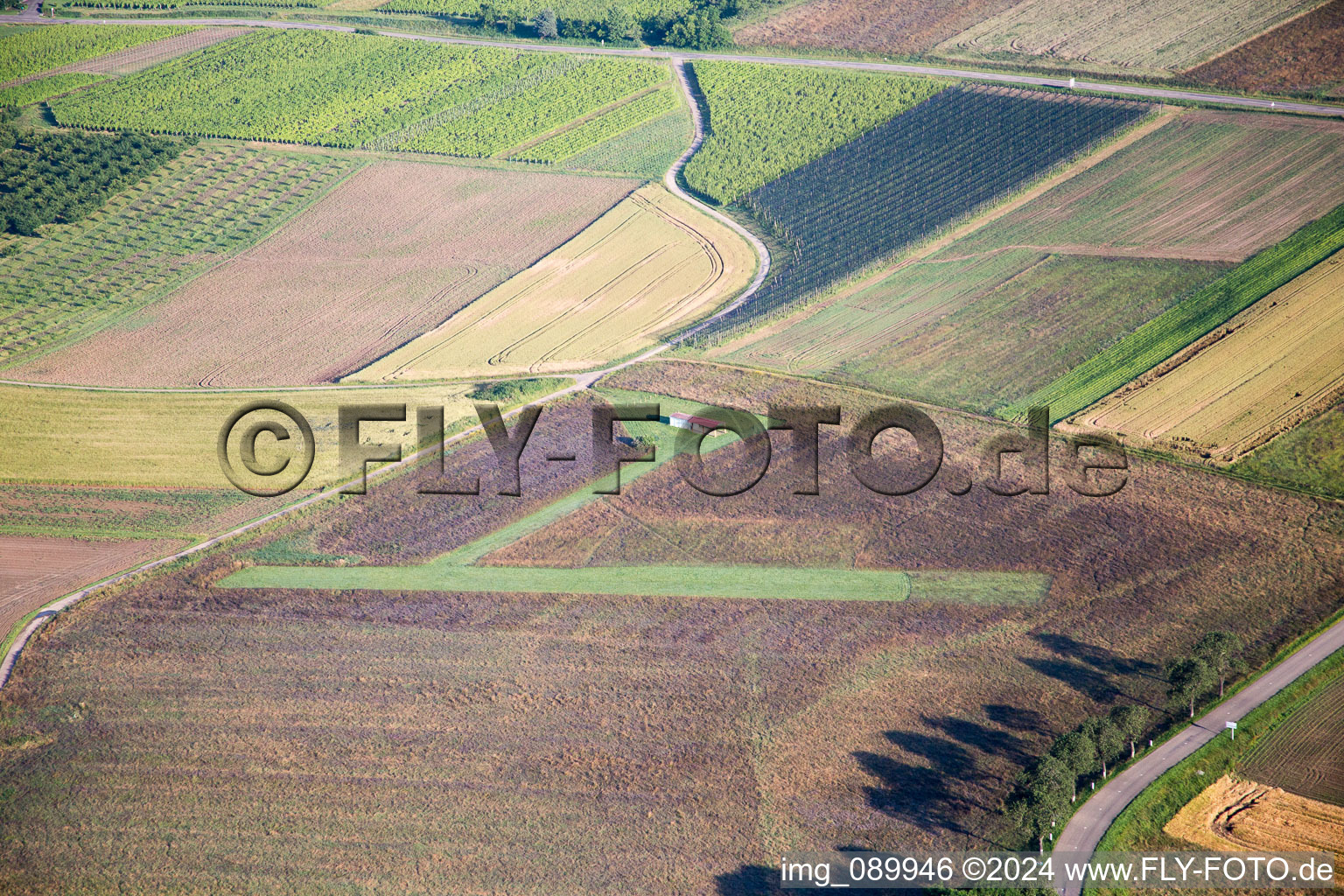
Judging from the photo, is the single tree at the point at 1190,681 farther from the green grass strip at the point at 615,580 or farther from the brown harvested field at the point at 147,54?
the brown harvested field at the point at 147,54

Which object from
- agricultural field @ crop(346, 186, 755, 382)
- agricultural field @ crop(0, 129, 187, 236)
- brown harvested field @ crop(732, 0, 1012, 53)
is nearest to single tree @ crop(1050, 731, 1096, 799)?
agricultural field @ crop(346, 186, 755, 382)

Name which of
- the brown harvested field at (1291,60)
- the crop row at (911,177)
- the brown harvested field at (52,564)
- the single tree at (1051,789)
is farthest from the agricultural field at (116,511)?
the brown harvested field at (1291,60)

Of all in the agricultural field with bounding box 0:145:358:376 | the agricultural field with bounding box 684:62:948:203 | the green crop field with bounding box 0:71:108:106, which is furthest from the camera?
the green crop field with bounding box 0:71:108:106

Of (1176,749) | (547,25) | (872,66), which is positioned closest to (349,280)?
(547,25)

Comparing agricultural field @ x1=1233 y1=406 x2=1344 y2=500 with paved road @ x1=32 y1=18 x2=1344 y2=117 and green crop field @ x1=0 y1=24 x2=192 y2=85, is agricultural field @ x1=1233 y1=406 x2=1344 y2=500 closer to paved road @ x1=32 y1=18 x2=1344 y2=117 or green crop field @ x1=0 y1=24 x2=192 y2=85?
paved road @ x1=32 y1=18 x2=1344 y2=117

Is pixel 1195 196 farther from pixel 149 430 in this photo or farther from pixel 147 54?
pixel 147 54

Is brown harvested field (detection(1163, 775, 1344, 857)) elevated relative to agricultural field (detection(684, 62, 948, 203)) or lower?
lower
